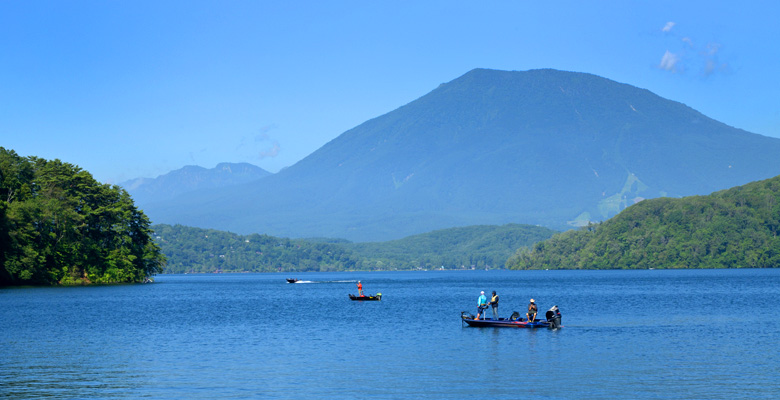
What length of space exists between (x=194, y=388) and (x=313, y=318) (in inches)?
1542

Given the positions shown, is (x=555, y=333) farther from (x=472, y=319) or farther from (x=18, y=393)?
(x=18, y=393)

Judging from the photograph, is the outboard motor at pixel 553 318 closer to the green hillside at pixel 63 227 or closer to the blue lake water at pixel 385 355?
the blue lake water at pixel 385 355

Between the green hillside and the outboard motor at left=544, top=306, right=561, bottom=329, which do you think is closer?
the outboard motor at left=544, top=306, right=561, bottom=329

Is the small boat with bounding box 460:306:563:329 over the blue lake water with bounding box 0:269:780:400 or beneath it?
over

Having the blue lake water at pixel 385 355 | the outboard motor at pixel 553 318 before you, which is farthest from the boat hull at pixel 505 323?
the blue lake water at pixel 385 355

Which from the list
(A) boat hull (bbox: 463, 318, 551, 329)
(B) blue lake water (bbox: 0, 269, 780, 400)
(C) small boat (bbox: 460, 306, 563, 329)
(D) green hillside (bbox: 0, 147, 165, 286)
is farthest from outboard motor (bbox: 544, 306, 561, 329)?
(D) green hillside (bbox: 0, 147, 165, 286)

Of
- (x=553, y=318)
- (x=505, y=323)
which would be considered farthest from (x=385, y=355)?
(x=553, y=318)

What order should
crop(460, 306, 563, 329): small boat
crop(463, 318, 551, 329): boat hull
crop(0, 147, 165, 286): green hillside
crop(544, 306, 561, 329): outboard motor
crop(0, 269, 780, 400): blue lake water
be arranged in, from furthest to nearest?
crop(0, 147, 165, 286): green hillside
crop(463, 318, 551, 329): boat hull
crop(460, 306, 563, 329): small boat
crop(544, 306, 561, 329): outboard motor
crop(0, 269, 780, 400): blue lake water

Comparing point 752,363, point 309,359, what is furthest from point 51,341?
point 752,363

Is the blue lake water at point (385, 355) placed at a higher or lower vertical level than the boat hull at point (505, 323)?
lower

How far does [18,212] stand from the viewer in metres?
113

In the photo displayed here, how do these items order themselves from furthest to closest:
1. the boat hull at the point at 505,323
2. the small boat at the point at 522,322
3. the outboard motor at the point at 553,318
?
the boat hull at the point at 505,323 → the small boat at the point at 522,322 → the outboard motor at the point at 553,318

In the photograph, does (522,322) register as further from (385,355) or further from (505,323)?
(385,355)

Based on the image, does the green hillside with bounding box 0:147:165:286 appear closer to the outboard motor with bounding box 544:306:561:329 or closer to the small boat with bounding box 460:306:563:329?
the small boat with bounding box 460:306:563:329
